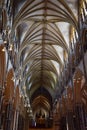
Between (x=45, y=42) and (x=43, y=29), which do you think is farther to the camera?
(x=45, y=42)

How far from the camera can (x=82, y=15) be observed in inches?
680

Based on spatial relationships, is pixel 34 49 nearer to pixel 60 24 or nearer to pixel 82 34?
pixel 60 24

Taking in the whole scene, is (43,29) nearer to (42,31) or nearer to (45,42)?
(42,31)

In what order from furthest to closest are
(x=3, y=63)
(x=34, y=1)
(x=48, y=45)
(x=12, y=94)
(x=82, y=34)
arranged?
(x=48, y=45) < (x=12, y=94) < (x=34, y=1) < (x=82, y=34) < (x=3, y=63)

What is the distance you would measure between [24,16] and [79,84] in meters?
9.24

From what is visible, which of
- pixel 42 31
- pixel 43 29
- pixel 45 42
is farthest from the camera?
pixel 45 42

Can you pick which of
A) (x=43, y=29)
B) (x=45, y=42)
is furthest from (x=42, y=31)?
(x=45, y=42)

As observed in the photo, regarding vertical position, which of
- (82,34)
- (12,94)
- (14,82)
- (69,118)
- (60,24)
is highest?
(60,24)

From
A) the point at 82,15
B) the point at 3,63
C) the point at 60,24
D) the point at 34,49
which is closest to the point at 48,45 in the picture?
the point at 34,49

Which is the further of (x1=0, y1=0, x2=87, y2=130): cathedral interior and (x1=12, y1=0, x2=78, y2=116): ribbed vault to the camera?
(x1=12, y1=0, x2=78, y2=116): ribbed vault

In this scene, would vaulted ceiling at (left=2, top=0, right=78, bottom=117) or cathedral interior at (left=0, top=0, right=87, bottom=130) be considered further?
vaulted ceiling at (left=2, top=0, right=78, bottom=117)

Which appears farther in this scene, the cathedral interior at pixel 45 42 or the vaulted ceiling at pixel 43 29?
the vaulted ceiling at pixel 43 29

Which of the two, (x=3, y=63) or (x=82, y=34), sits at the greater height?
(x=82, y=34)

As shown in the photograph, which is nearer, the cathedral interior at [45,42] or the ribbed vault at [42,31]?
the cathedral interior at [45,42]
